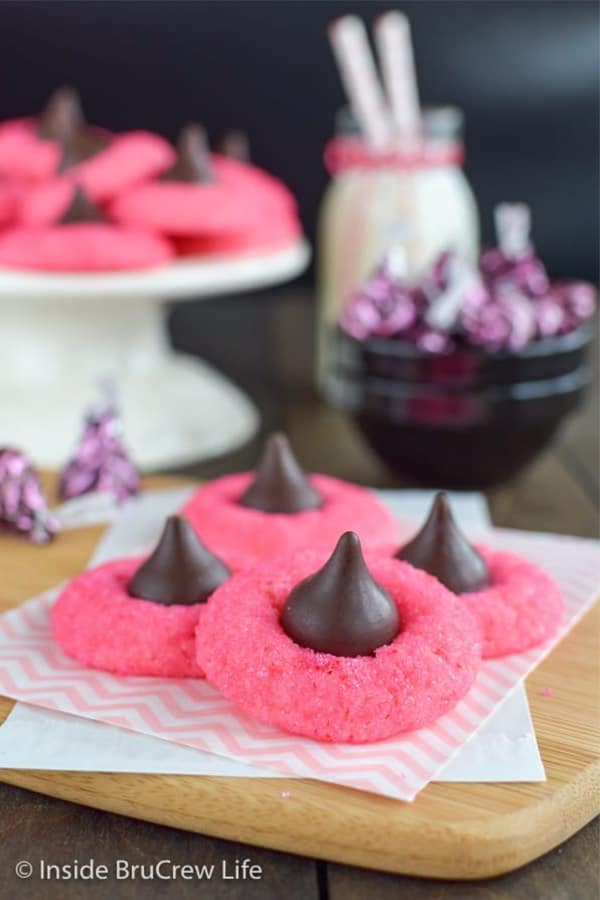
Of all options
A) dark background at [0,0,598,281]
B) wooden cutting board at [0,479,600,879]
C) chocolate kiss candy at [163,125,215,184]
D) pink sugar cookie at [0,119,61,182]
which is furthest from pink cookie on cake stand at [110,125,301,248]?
dark background at [0,0,598,281]

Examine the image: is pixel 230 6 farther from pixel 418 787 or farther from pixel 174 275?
pixel 418 787

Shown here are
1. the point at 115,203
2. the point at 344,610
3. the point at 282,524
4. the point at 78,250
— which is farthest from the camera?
the point at 115,203

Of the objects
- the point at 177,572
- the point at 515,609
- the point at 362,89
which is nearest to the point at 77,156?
the point at 362,89

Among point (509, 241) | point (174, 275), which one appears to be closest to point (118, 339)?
point (174, 275)

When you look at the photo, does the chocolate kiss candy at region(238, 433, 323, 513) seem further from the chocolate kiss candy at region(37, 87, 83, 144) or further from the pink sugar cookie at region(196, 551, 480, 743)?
the chocolate kiss candy at region(37, 87, 83, 144)

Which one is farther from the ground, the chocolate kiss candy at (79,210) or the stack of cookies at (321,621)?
the chocolate kiss candy at (79,210)

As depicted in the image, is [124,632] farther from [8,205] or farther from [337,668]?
[8,205]

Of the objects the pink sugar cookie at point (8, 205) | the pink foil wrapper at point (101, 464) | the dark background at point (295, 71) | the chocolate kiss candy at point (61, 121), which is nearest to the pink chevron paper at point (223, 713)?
the pink foil wrapper at point (101, 464)

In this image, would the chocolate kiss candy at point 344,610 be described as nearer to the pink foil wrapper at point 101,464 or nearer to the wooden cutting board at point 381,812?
the wooden cutting board at point 381,812
